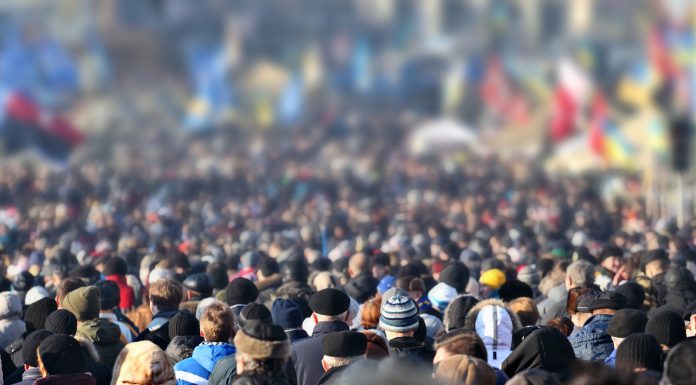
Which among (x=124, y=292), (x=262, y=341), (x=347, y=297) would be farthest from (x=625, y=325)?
(x=124, y=292)

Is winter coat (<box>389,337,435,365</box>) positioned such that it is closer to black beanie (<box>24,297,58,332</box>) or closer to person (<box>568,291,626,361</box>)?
person (<box>568,291,626,361</box>)

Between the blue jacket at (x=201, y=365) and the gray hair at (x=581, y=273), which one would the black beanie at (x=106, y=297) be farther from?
the gray hair at (x=581, y=273)

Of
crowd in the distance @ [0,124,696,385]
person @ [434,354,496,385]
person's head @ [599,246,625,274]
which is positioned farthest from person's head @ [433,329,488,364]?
person's head @ [599,246,625,274]

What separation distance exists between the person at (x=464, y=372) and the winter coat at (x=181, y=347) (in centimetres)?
212

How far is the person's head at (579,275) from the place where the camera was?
9.89 metres

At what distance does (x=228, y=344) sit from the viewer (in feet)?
24.1

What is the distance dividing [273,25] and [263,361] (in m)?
89.9

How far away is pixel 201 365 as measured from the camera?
725cm

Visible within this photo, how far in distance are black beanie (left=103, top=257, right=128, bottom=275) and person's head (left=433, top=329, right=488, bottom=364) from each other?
5548 mm

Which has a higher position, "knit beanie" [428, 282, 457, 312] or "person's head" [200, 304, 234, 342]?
"person's head" [200, 304, 234, 342]

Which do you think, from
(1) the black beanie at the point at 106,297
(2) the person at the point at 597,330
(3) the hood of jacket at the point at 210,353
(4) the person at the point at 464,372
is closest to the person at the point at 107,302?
(1) the black beanie at the point at 106,297

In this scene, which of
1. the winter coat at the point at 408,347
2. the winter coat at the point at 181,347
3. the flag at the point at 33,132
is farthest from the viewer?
the flag at the point at 33,132

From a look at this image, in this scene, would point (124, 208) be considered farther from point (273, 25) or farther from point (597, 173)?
point (273, 25)

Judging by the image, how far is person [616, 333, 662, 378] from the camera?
20.8 ft
